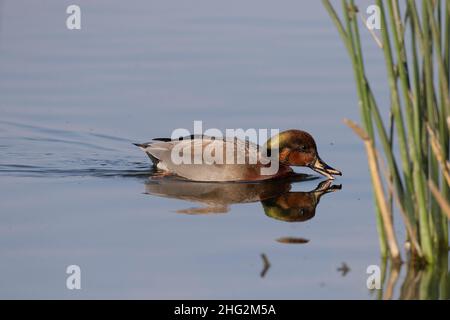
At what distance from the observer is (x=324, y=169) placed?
10.9 metres

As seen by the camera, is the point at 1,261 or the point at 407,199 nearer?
the point at 407,199

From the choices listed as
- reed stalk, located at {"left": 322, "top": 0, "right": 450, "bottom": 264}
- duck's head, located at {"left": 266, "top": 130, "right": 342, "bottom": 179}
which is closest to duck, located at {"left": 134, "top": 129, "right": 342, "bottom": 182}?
duck's head, located at {"left": 266, "top": 130, "right": 342, "bottom": 179}

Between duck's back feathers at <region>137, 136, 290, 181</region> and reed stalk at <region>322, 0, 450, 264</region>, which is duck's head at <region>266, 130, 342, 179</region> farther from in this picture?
reed stalk at <region>322, 0, 450, 264</region>

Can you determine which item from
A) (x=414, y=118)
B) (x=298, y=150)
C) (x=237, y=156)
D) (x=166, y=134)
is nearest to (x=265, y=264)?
(x=414, y=118)

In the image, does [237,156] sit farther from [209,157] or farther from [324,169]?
[324,169]

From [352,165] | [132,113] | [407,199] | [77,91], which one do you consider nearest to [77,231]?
[407,199]

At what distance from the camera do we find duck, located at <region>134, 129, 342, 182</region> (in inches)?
431

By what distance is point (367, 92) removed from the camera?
267 inches

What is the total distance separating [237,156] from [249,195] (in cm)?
73

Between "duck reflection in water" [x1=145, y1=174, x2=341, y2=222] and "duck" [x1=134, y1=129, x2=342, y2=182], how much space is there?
118mm

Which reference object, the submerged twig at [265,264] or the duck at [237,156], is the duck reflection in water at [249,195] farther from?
the submerged twig at [265,264]
